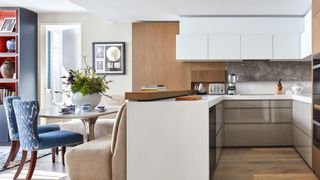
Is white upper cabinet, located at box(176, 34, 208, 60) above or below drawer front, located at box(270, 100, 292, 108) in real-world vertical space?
above


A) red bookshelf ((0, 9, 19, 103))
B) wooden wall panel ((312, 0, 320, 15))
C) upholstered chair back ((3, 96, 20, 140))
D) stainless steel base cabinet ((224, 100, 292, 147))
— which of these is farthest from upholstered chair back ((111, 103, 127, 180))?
red bookshelf ((0, 9, 19, 103))

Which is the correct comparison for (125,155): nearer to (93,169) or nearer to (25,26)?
(93,169)

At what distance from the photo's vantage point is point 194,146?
2584mm

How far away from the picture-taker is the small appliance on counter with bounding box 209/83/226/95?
629cm

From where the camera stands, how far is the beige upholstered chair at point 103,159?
108 inches

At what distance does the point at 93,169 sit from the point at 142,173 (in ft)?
1.76

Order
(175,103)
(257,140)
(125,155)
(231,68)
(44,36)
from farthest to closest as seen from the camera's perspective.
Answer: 1. (44,36)
2. (231,68)
3. (257,140)
4. (125,155)
5. (175,103)

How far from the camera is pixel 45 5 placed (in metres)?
6.18

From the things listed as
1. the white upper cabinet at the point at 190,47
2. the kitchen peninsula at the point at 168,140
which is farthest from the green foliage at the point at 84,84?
the white upper cabinet at the point at 190,47

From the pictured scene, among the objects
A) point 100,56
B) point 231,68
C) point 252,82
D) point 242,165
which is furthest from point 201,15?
point 242,165

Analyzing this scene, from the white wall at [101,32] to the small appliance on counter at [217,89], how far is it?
1577 mm

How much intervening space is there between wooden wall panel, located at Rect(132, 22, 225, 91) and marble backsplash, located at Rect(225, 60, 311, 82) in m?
0.93

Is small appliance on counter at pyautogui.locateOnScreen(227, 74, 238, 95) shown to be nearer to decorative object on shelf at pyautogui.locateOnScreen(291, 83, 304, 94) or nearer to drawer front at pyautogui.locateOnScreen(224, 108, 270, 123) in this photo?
drawer front at pyautogui.locateOnScreen(224, 108, 270, 123)

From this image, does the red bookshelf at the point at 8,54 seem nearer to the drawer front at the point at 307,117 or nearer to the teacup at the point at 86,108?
the teacup at the point at 86,108
